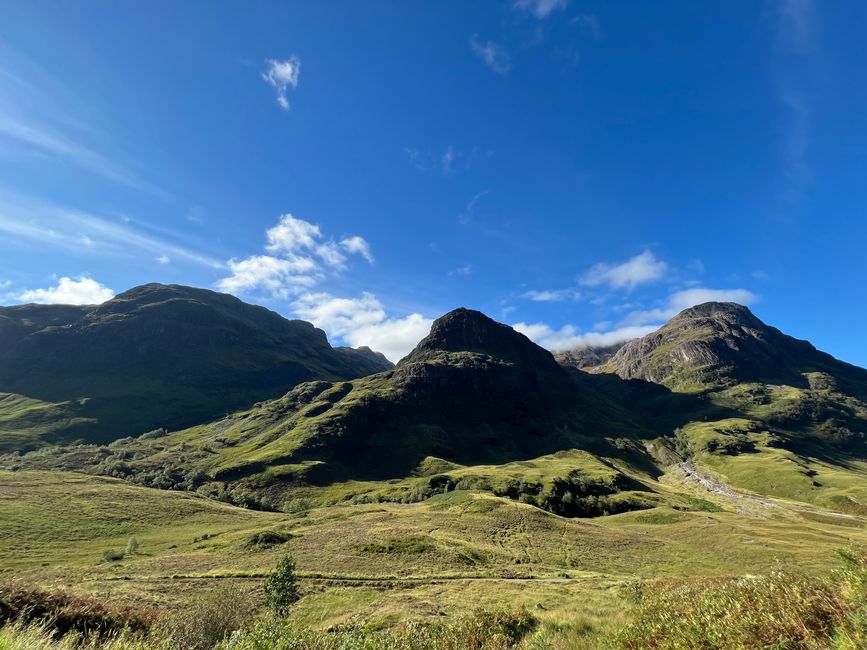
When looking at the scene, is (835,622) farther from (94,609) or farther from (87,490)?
(87,490)

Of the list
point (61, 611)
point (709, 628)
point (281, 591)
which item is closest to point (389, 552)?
Answer: point (281, 591)

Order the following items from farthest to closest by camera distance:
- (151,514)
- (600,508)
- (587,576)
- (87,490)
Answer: (600,508) < (87,490) < (151,514) < (587,576)

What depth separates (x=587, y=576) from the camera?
181 ft

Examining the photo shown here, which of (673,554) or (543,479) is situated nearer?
(673,554)

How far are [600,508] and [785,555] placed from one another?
84311 millimetres

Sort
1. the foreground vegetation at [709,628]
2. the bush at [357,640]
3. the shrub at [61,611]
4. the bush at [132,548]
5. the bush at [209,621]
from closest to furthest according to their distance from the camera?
the foreground vegetation at [709,628] → the bush at [357,640] → the shrub at [61,611] → the bush at [209,621] → the bush at [132,548]

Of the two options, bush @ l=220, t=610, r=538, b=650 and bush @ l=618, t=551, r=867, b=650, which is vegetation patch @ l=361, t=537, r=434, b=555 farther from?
bush @ l=618, t=551, r=867, b=650

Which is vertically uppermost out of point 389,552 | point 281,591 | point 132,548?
point 281,591

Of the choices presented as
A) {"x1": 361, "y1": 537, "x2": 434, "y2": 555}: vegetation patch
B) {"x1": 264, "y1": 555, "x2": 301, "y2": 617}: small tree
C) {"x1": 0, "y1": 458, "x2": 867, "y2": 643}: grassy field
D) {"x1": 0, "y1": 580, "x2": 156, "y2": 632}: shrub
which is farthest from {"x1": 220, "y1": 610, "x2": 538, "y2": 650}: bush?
{"x1": 361, "y1": 537, "x2": 434, "y2": 555}: vegetation patch

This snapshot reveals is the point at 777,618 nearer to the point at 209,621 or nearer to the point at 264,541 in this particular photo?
the point at 209,621

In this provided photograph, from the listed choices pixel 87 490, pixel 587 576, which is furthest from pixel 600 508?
pixel 87 490

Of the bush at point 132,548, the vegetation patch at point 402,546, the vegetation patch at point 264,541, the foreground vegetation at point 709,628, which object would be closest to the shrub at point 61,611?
the foreground vegetation at point 709,628

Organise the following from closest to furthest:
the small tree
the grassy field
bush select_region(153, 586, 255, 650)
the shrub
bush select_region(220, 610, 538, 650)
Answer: bush select_region(220, 610, 538, 650) → the shrub → bush select_region(153, 586, 255, 650) → the small tree → the grassy field

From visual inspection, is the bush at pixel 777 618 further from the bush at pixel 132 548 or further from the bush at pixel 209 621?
the bush at pixel 132 548
